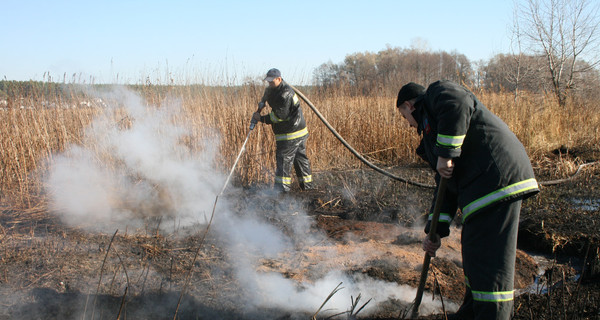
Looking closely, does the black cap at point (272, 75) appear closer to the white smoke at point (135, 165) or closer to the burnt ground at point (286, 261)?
the white smoke at point (135, 165)

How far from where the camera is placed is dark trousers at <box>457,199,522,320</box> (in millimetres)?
2242

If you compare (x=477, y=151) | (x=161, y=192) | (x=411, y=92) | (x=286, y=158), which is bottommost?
(x=161, y=192)

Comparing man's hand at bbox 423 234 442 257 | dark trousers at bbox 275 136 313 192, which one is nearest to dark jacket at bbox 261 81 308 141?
dark trousers at bbox 275 136 313 192

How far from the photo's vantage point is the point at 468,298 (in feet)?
8.96

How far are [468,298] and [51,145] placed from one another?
21.8 feet

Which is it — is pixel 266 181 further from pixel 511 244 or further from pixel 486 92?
pixel 486 92

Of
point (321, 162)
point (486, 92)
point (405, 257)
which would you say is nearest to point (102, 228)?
point (405, 257)

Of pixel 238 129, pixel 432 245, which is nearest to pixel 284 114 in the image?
pixel 238 129

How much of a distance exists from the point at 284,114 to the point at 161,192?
2.46 metres

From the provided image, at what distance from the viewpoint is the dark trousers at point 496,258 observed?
2.24 m

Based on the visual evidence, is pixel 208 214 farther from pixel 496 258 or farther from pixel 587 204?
pixel 587 204

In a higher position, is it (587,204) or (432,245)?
(432,245)

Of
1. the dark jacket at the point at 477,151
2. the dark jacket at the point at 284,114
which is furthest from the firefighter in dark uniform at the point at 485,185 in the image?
the dark jacket at the point at 284,114

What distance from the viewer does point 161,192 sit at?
6449mm
